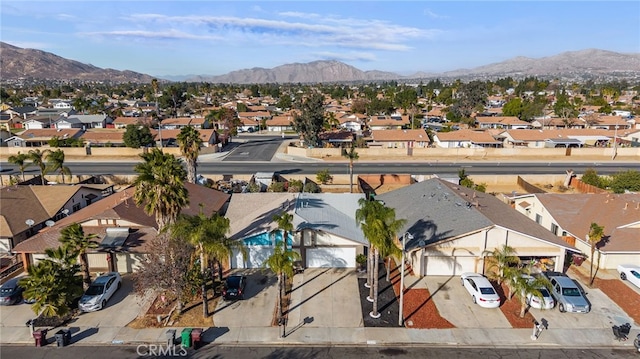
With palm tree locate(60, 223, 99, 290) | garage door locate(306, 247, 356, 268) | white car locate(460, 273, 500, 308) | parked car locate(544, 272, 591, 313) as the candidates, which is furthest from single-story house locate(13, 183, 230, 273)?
parked car locate(544, 272, 591, 313)

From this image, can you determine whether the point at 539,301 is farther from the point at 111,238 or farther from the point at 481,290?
the point at 111,238

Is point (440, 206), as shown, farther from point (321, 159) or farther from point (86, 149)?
point (86, 149)

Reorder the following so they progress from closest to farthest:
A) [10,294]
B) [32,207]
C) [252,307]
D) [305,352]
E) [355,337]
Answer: [305,352] → [355,337] → [252,307] → [10,294] → [32,207]

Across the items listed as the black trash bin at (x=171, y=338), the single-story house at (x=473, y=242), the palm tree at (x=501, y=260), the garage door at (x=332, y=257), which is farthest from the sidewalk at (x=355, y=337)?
the garage door at (x=332, y=257)

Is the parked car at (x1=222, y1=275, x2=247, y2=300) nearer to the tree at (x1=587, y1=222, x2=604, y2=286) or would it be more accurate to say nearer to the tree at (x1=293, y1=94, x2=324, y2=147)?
the tree at (x1=587, y1=222, x2=604, y2=286)

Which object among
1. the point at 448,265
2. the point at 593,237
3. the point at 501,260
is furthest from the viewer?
the point at 448,265

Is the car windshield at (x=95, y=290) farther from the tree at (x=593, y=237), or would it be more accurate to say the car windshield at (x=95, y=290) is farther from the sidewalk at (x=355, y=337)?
the tree at (x=593, y=237)

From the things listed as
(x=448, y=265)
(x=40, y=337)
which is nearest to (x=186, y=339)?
(x=40, y=337)
